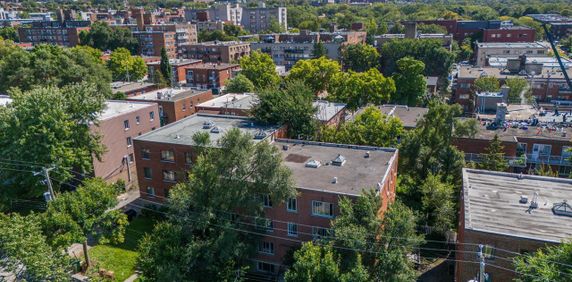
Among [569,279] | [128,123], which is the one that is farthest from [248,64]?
[569,279]

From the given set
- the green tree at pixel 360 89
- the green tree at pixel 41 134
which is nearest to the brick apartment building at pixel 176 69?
the green tree at pixel 360 89

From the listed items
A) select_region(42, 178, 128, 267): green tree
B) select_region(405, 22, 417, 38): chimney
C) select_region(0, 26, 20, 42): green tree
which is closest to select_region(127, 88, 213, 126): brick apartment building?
select_region(42, 178, 128, 267): green tree

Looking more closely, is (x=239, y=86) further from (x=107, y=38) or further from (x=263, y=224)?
(x=107, y=38)

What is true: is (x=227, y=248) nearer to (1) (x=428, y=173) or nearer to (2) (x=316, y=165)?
(2) (x=316, y=165)

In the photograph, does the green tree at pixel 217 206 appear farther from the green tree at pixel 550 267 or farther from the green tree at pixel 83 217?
the green tree at pixel 550 267

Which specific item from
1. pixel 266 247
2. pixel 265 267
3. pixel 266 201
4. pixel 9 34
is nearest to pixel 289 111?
pixel 266 201

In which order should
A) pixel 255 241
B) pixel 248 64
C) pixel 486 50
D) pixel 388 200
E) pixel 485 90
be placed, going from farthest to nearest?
pixel 486 50, pixel 248 64, pixel 485 90, pixel 388 200, pixel 255 241

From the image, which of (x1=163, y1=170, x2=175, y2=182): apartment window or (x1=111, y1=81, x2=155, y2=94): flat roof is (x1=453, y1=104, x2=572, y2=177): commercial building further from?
(x1=111, y1=81, x2=155, y2=94): flat roof

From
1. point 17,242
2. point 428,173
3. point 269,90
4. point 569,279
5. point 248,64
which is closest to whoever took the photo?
point 569,279
